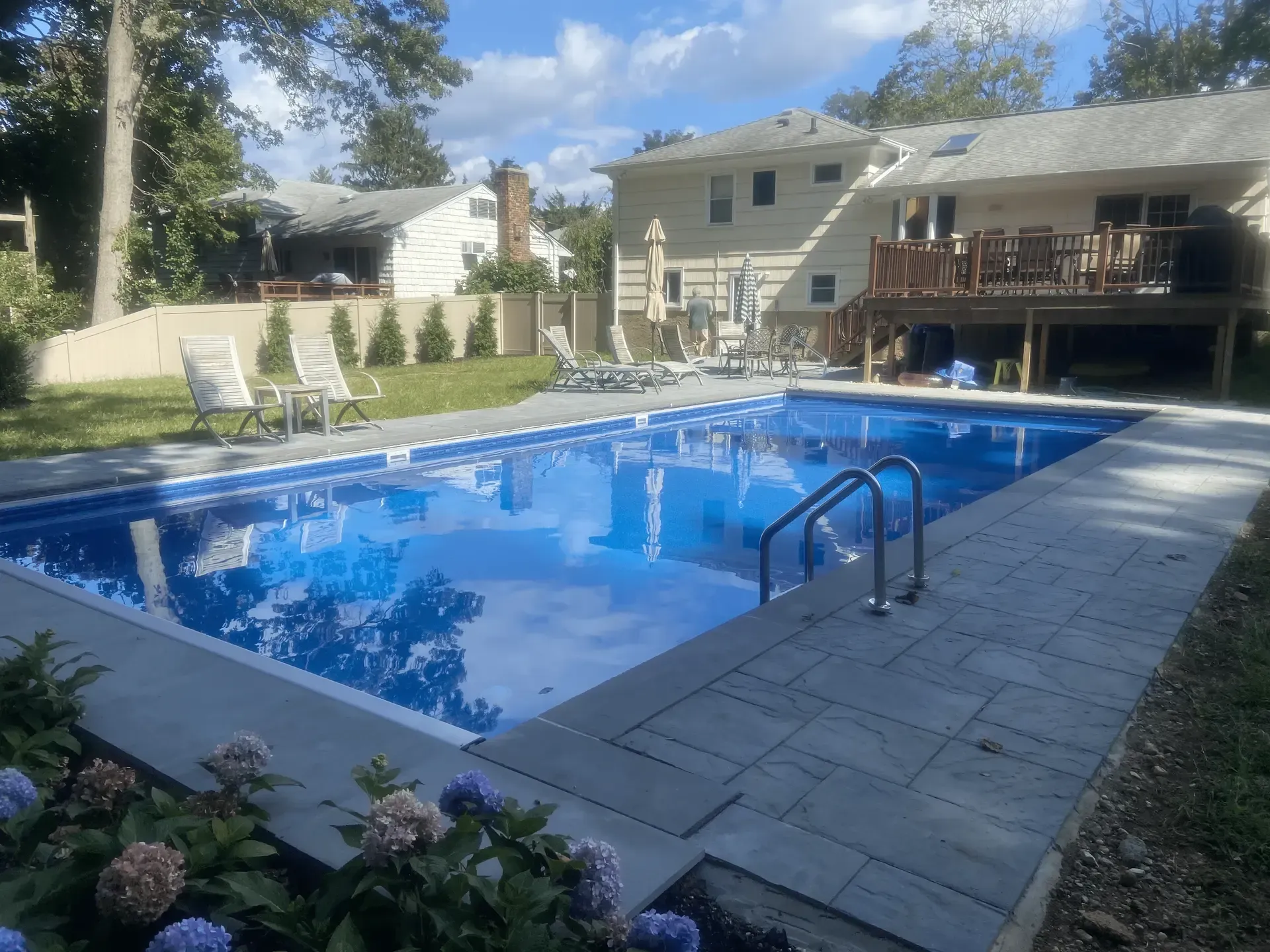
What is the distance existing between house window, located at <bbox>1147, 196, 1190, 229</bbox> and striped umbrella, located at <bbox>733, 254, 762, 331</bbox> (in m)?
7.77

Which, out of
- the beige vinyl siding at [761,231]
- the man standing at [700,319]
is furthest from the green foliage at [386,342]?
the man standing at [700,319]

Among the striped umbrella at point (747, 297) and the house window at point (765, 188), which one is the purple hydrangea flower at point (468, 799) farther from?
the house window at point (765, 188)

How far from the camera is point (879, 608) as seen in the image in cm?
479

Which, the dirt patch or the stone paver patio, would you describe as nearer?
the dirt patch

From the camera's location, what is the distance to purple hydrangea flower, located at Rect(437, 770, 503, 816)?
237 centimetres

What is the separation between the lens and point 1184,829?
291cm

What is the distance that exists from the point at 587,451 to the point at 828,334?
10.4m

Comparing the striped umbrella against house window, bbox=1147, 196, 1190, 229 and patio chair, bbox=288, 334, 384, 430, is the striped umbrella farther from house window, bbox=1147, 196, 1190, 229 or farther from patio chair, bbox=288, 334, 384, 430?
patio chair, bbox=288, 334, 384, 430

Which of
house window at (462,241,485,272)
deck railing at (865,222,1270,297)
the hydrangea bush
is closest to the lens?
the hydrangea bush

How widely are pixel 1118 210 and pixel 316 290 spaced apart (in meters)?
21.2

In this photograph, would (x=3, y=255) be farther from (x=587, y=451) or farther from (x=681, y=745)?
(x=681, y=745)

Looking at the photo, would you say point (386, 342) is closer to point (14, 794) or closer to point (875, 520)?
point (875, 520)

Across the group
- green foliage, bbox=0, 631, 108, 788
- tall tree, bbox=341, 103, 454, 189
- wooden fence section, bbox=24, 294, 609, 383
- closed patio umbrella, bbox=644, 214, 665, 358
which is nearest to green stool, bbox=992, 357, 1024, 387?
closed patio umbrella, bbox=644, 214, 665, 358

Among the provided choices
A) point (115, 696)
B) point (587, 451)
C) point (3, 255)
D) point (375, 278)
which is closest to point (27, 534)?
point (115, 696)
